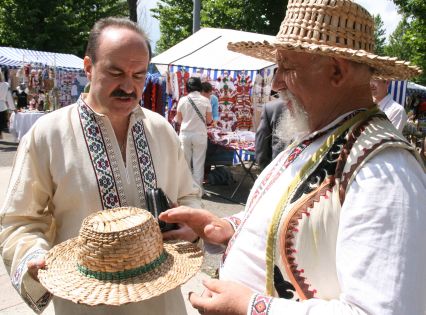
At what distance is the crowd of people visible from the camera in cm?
94

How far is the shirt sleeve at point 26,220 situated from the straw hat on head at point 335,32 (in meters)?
1.07

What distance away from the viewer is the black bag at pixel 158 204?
1.68 metres

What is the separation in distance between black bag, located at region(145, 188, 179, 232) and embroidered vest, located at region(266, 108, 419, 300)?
618 mm

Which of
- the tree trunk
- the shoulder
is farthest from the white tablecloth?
the shoulder

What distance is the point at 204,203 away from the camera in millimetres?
6539

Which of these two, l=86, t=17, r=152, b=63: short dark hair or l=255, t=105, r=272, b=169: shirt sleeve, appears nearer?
l=86, t=17, r=152, b=63: short dark hair

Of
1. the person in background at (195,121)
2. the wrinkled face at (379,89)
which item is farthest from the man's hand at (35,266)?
the person in background at (195,121)

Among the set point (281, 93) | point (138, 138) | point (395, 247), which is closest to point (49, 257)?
point (138, 138)

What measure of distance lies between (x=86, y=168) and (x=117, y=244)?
498mm

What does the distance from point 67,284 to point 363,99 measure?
3.55 ft

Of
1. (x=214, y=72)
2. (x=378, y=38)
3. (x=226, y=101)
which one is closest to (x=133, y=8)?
(x=214, y=72)

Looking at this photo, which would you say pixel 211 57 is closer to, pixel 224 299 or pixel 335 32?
pixel 335 32

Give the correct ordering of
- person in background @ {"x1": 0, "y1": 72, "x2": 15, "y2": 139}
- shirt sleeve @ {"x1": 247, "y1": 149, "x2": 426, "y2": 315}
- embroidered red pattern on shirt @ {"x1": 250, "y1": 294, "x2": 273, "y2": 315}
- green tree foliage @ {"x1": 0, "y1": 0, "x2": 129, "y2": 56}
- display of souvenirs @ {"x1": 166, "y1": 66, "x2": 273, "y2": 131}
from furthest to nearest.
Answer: green tree foliage @ {"x1": 0, "y1": 0, "x2": 129, "y2": 56} < person in background @ {"x1": 0, "y1": 72, "x2": 15, "y2": 139} < display of souvenirs @ {"x1": 166, "y1": 66, "x2": 273, "y2": 131} < embroidered red pattern on shirt @ {"x1": 250, "y1": 294, "x2": 273, "y2": 315} < shirt sleeve @ {"x1": 247, "y1": 149, "x2": 426, "y2": 315}

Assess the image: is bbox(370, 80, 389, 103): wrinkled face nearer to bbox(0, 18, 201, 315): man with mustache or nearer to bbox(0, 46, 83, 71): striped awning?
bbox(0, 18, 201, 315): man with mustache
